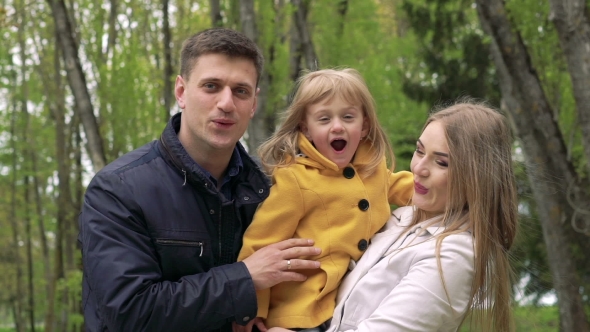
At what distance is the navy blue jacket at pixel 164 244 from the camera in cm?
293

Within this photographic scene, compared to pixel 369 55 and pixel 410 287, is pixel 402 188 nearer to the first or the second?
pixel 410 287

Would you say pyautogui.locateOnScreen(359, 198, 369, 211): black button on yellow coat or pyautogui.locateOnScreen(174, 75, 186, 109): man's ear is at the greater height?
pyautogui.locateOnScreen(174, 75, 186, 109): man's ear

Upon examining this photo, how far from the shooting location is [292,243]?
3.31 m

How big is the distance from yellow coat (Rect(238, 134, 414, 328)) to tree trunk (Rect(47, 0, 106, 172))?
5.75 meters

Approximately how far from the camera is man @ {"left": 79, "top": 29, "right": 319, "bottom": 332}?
2.94 m

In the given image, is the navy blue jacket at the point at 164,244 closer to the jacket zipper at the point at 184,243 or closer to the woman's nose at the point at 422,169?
the jacket zipper at the point at 184,243

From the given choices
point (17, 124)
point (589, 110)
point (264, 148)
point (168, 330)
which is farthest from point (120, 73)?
point (17, 124)

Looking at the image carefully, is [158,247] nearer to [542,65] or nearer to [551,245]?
[551,245]

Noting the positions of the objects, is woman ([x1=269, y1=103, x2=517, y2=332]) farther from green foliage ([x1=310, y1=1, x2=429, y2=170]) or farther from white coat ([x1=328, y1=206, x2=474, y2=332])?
green foliage ([x1=310, y1=1, x2=429, y2=170])

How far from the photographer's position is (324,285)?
3352 mm

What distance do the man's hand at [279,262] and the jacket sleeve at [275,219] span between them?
9 cm

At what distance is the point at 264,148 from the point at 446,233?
117 centimetres

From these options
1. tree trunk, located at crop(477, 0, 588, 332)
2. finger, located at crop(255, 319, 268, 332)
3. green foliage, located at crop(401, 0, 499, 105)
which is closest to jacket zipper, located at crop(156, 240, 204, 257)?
finger, located at crop(255, 319, 268, 332)

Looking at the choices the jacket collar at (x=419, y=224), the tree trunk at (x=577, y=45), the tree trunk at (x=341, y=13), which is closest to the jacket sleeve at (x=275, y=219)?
the jacket collar at (x=419, y=224)
